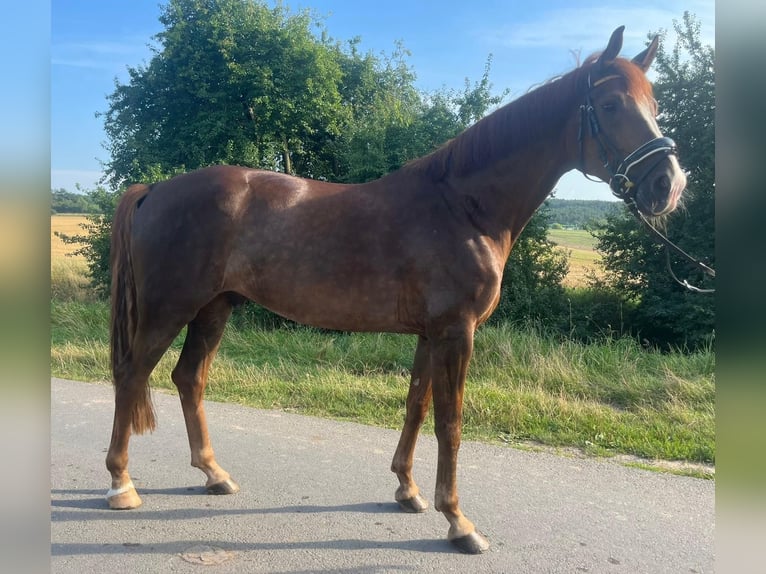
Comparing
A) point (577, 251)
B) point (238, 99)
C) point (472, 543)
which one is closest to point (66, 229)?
point (238, 99)

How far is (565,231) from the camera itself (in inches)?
446

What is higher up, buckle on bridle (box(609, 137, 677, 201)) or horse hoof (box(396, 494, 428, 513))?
buckle on bridle (box(609, 137, 677, 201))

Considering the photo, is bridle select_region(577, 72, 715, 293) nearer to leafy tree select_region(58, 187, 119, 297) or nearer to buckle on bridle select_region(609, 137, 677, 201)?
buckle on bridle select_region(609, 137, 677, 201)

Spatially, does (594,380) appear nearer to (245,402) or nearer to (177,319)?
(245,402)

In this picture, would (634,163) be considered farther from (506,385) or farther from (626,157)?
(506,385)

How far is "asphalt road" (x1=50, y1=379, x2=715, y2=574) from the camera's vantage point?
261 centimetres

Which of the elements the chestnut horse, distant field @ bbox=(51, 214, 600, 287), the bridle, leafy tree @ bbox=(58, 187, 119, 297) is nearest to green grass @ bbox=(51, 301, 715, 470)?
the chestnut horse

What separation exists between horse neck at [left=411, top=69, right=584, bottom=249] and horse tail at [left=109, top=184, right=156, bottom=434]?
196cm

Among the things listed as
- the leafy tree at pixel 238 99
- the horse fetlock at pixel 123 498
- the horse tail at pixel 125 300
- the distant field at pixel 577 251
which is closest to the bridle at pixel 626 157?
the horse tail at pixel 125 300

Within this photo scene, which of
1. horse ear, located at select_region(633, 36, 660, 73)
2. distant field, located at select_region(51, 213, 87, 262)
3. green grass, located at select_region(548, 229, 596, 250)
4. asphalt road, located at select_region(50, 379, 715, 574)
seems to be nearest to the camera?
asphalt road, located at select_region(50, 379, 715, 574)

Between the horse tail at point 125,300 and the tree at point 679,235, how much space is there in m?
7.42

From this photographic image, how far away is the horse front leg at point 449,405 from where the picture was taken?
2822mm
